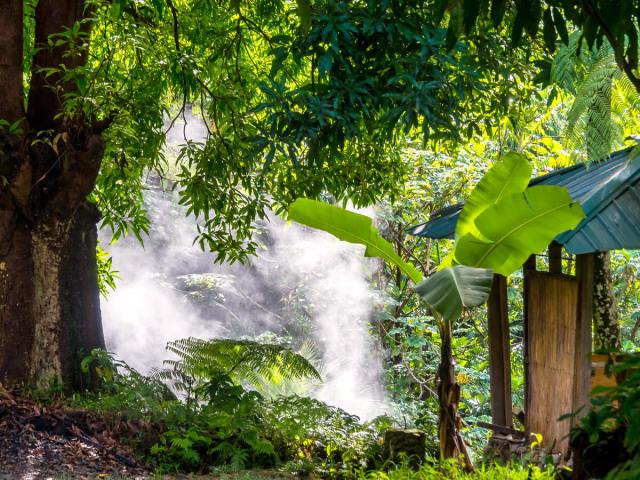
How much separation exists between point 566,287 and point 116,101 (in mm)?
4466

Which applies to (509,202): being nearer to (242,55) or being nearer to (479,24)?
(479,24)

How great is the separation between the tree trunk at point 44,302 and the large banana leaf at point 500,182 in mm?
3913

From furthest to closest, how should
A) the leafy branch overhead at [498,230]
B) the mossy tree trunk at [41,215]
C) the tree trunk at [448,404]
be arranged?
1. the mossy tree trunk at [41,215]
2. the tree trunk at [448,404]
3. the leafy branch overhead at [498,230]

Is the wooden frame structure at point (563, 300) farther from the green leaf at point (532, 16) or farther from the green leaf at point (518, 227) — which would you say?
the green leaf at point (532, 16)

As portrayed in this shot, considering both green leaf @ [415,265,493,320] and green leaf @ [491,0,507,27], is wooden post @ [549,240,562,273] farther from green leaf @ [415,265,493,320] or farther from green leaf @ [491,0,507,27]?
green leaf @ [491,0,507,27]

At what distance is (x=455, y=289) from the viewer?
5023 millimetres

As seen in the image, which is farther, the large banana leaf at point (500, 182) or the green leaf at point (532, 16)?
the large banana leaf at point (500, 182)

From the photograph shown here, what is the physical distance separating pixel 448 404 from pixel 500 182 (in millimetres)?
1880

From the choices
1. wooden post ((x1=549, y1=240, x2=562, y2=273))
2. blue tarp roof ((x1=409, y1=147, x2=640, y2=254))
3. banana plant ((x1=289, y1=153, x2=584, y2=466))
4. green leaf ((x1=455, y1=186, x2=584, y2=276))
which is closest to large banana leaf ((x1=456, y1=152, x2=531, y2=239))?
banana plant ((x1=289, y1=153, x2=584, y2=466))

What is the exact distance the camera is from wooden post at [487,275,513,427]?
852 cm

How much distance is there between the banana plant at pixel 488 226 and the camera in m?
5.23

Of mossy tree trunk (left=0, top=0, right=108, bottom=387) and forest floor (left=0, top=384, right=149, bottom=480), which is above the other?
mossy tree trunk (left=0, top=0, right=108, bottom=387)

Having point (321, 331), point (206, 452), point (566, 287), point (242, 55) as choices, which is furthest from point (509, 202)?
point (321, 331)

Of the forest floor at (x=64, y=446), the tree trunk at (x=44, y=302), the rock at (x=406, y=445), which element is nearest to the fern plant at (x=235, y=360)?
the tree trunk at (x=44, y=302)
